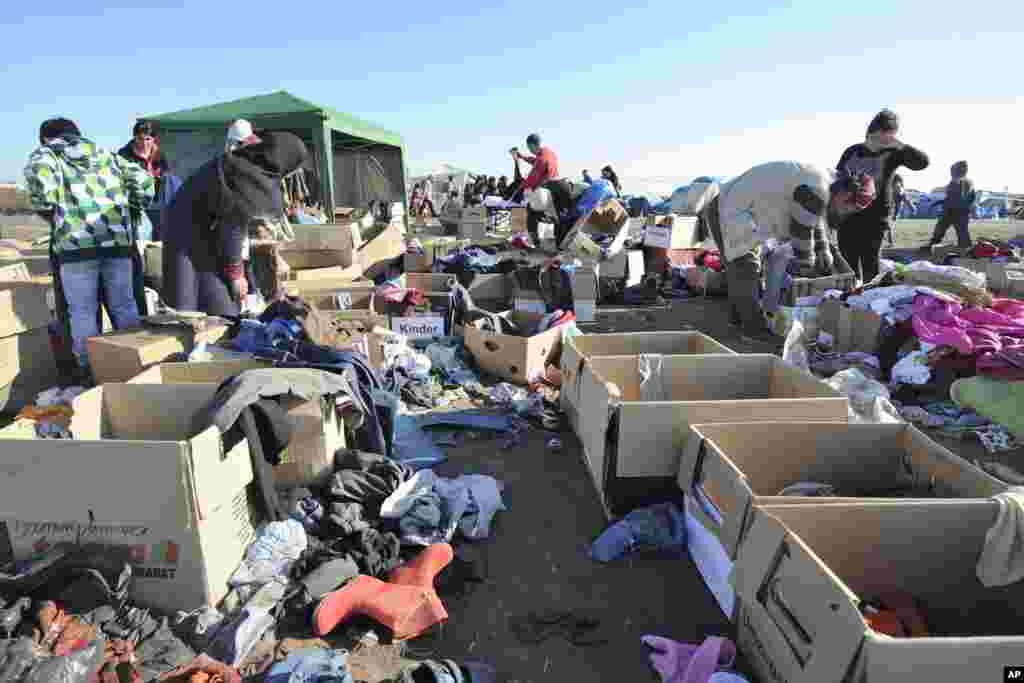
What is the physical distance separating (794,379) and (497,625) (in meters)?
1.89

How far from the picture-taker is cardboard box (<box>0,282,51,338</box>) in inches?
147

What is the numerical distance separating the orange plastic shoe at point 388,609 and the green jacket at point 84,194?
2.98m

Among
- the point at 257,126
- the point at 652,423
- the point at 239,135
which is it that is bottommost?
the point at 652,423

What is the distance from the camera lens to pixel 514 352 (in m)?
4.38

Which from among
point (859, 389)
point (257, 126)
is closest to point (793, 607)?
point (859, 389)

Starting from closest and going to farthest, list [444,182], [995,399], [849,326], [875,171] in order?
1. [995,399]
2. [849,326]
3. [875,171]
4. [444,182]

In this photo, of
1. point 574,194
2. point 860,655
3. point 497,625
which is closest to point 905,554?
point 860,655

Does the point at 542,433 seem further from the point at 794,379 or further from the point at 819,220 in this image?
the point at 819,220

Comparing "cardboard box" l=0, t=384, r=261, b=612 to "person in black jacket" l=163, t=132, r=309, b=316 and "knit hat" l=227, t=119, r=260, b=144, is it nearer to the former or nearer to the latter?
"person in black jacket" l=163, t=132, r=309, b=316

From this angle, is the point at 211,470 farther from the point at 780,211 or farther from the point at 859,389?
the point at 780,211

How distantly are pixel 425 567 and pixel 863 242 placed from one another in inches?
209

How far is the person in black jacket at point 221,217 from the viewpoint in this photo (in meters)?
3.50

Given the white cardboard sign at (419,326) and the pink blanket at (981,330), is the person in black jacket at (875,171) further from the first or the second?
the white cardboard sign at (419,326)

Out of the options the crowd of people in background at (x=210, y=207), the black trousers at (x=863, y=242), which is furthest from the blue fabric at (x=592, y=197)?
the black trousers at (x=863, y=242)
